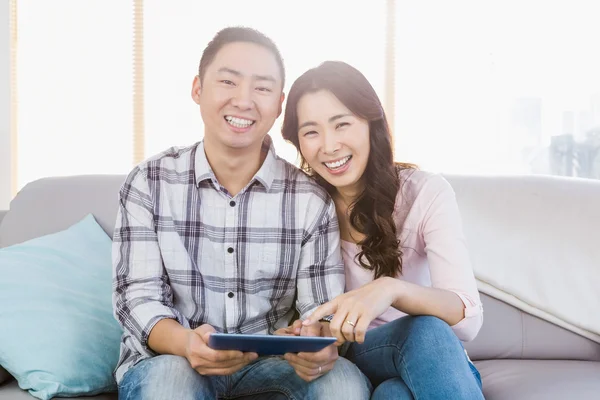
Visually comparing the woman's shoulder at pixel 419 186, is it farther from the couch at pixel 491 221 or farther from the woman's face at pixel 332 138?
the couch at pixel 491 221

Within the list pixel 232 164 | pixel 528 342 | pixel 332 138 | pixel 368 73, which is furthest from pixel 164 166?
pixel 368 73

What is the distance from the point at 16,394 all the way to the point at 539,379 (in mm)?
1196

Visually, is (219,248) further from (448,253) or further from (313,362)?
(448,253)

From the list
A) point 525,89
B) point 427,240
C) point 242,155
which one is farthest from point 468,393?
point 525,89

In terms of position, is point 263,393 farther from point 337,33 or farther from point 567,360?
point 337,33

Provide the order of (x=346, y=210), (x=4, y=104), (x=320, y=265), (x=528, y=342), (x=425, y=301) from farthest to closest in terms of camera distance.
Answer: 1. (x=4, y=104)
2. (x=528, y=342)
3. (x=346, y=210)
4. (x=320, y=265)
5. (x=425, y=301)

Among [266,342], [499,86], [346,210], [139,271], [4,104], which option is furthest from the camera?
[499,86]

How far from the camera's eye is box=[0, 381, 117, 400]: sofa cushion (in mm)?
1294

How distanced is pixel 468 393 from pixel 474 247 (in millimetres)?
767

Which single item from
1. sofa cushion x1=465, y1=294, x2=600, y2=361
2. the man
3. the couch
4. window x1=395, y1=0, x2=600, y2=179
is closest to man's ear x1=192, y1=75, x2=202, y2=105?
the man

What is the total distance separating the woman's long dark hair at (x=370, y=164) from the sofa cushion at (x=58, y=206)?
2.03 feet

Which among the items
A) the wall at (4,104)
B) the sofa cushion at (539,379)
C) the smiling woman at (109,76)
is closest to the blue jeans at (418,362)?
the sofa cushion at (539,379)

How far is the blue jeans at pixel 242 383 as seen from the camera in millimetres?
1145

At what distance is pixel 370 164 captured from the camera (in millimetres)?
1585
